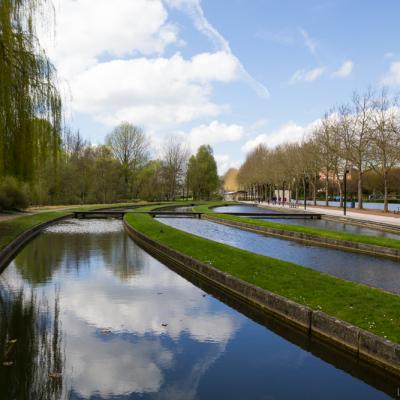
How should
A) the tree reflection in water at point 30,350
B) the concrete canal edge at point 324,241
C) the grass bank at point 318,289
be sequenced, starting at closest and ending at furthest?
the tree reflection in water at point 30,350, the grass bank at point 318,289, the concrete canal edge at point 324,241

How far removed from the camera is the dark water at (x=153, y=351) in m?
5.68

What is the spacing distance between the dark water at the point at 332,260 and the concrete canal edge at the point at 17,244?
30.7 ft

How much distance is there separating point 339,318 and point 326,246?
1262cm

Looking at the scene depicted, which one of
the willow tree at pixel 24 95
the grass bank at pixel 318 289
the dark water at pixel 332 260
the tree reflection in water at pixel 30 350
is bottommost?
the dark water at pixel 332 260

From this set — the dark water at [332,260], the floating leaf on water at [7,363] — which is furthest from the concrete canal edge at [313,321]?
the floating leaf on water at [7,363]

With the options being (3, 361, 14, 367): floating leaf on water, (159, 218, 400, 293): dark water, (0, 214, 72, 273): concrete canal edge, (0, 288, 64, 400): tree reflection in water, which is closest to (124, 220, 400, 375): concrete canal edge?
(159, 218, 400, 293): dark water

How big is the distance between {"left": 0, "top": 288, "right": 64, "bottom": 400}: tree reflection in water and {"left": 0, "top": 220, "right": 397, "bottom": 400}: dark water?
2 centimetres

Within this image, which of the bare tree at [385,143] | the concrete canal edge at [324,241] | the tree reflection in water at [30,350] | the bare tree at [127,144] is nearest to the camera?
the tree reflection in water at [30,350]

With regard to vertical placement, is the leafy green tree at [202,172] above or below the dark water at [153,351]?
above

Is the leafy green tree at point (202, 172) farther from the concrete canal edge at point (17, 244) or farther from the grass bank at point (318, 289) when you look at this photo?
the grass bank at point (318, 289)

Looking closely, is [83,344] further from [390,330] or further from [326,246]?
[326,246]

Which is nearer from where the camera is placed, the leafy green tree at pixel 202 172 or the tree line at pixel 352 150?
the tree line at pixel 352 150

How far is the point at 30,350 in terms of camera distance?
22.4 ft

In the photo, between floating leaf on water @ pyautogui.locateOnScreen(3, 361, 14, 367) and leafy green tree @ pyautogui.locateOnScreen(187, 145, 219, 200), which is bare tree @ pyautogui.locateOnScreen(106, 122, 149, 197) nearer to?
leafy green tree @ pyautogui.locateOnScreen(187, 145, 219, 200)
